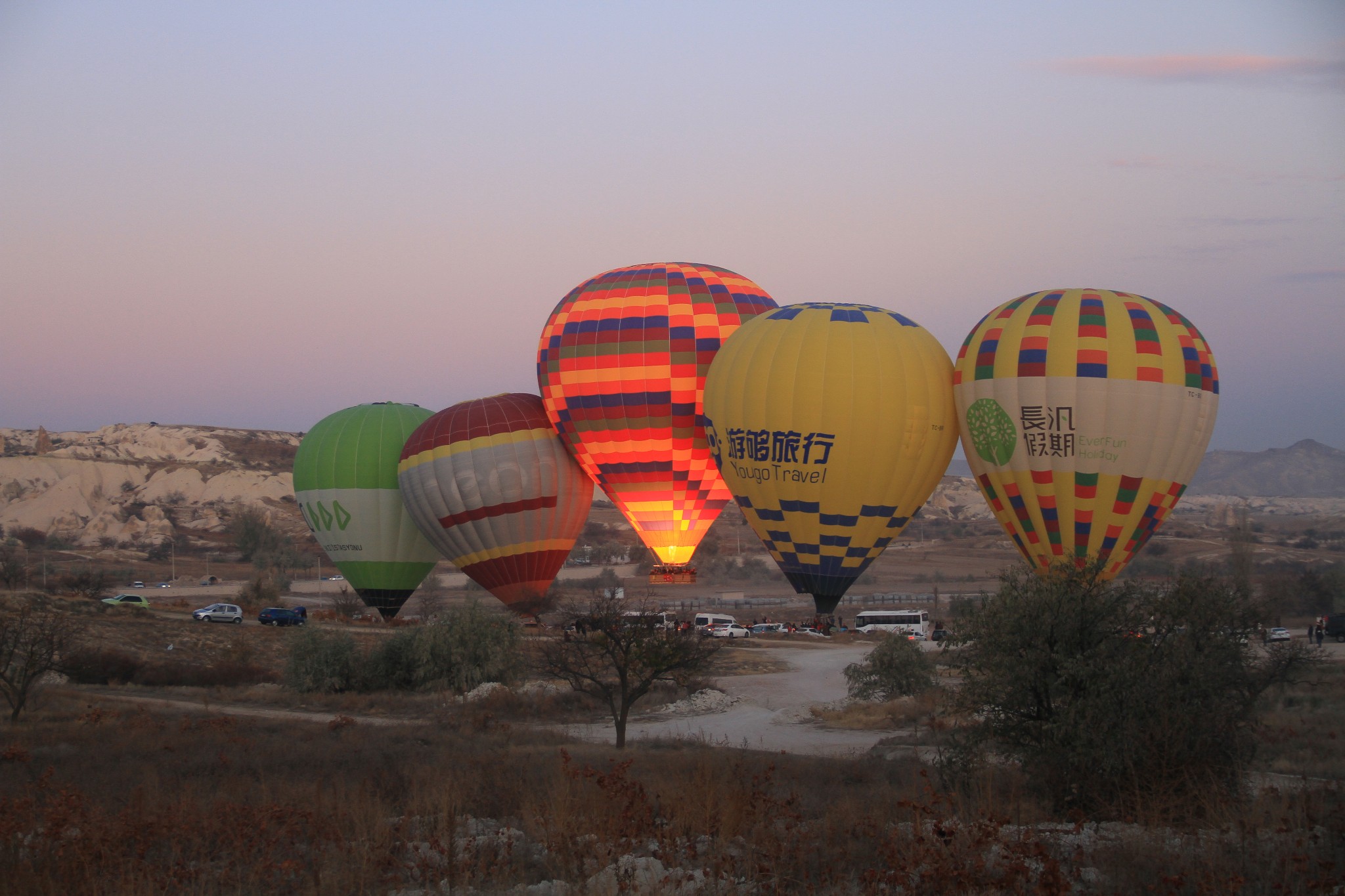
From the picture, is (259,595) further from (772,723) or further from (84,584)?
(772,723)

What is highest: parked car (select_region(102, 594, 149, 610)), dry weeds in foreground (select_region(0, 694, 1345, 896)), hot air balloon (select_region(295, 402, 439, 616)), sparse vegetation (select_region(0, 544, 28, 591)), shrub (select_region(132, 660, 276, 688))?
hot air balloon (select_region(295, 402, 439, 616))

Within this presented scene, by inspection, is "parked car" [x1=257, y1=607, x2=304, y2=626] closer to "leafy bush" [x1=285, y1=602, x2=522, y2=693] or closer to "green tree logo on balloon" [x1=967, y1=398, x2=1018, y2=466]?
"leafy bush" [x1=285, y1=602, x2=522, y2=693]

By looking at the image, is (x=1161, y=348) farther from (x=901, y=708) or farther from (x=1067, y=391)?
(x=901, y=708)

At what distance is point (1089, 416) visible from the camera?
22.6m

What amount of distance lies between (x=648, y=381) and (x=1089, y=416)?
417 inches

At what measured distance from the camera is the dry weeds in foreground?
23.0 feet

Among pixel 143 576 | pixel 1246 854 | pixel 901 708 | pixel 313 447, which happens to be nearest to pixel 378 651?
pixel 313 447

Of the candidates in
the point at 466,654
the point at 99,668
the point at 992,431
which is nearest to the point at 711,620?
the point at 466,654

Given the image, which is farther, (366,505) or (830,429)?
(366,505)

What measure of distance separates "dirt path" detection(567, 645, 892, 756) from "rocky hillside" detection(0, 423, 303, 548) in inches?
3013

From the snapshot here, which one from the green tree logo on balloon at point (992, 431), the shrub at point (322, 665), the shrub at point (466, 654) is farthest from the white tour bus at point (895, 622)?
the shrub at point (322, 665)

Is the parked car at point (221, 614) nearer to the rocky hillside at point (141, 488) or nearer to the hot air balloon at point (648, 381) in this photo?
the hot air balloon at point (648, 381)

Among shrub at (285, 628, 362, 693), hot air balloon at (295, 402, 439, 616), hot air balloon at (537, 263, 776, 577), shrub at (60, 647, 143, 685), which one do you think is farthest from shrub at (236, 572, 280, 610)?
hot air balloon at (537, 263, 776, 577)

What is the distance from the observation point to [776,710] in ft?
86.3
